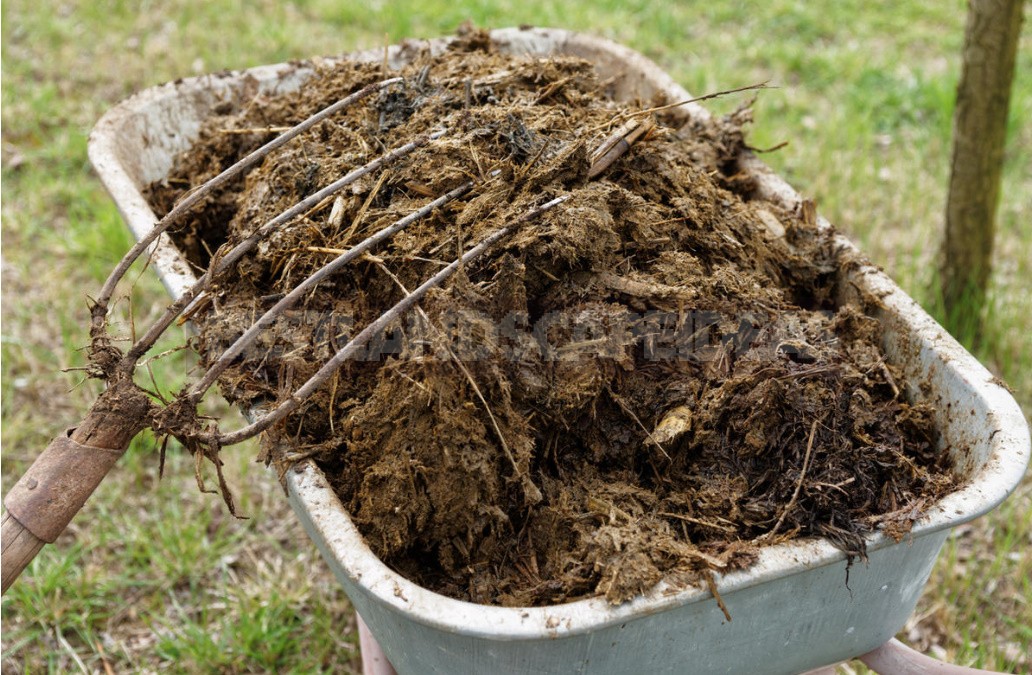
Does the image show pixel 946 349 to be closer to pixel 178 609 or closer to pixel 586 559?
pixel 586 559

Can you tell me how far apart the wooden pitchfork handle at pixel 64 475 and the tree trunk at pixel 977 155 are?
7.44 ft

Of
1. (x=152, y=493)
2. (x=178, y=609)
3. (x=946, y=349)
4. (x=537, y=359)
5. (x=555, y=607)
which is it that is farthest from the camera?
(x=152, y=493)

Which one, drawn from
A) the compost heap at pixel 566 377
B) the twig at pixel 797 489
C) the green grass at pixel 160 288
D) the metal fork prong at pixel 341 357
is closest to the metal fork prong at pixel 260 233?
the compost heap at pixel 566 377

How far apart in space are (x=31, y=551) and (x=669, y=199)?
114cm

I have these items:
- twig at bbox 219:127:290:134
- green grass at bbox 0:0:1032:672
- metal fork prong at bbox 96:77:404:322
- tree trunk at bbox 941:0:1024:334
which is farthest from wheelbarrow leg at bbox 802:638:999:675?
tree trunk at bbox 941:0:1024:334

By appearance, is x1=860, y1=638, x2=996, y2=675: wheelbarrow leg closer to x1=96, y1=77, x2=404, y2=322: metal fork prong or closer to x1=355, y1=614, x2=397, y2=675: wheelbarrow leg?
x1=355, y1=614, x2=397, y2=675: wheelbarrow leg

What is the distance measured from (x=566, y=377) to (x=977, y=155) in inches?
70.6

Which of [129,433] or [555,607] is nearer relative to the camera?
[555,607]

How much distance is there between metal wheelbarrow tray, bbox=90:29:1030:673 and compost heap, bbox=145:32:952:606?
0.04 meters

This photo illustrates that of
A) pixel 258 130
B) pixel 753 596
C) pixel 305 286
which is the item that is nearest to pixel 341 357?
pixel 305 286

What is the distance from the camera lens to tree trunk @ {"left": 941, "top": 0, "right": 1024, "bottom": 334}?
2.45 meters

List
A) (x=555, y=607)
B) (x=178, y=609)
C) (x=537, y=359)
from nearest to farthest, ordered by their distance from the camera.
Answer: (x=555, y=607), (x=537, y=359), (x=178, y=609)

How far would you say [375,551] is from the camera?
1.32 meters

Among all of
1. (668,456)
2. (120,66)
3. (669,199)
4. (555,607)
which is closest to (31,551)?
(555,607)
